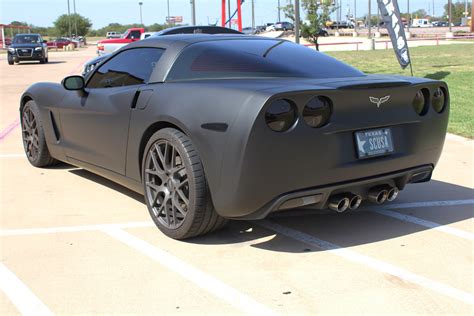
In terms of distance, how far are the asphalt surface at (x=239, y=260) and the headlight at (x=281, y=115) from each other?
0.87 metres

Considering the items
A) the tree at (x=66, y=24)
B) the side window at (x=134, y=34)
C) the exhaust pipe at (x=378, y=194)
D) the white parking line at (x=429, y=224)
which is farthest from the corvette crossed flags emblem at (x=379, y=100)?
the tree at (x=66, y=24)

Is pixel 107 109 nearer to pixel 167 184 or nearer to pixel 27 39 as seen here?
pixel 167 184

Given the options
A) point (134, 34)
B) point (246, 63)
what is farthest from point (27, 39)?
point (246, 63)

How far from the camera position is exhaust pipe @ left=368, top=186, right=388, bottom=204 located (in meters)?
4.07

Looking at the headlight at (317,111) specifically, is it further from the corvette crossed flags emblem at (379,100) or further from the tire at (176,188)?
the tire at (176,188)

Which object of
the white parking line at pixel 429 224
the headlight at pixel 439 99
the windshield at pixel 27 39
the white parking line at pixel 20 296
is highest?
the windshield at pixel 27 39

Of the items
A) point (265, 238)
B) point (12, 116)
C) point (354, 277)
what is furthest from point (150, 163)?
point (12, 116)

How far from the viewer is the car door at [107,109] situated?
4586 mm

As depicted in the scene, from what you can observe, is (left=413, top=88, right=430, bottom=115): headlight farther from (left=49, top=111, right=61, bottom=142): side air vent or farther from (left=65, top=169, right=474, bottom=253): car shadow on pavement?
(left=49, top=111, right=61, bottom=142): side air vent

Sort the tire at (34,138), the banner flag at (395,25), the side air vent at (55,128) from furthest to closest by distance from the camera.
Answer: the banner flag at (395,25) < the tire at (34,138) < the side air vent at (55,128)

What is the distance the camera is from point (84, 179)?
594 cm

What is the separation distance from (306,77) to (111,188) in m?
2.37

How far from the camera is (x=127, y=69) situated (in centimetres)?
487

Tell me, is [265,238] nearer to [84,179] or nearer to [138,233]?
[138,233]
